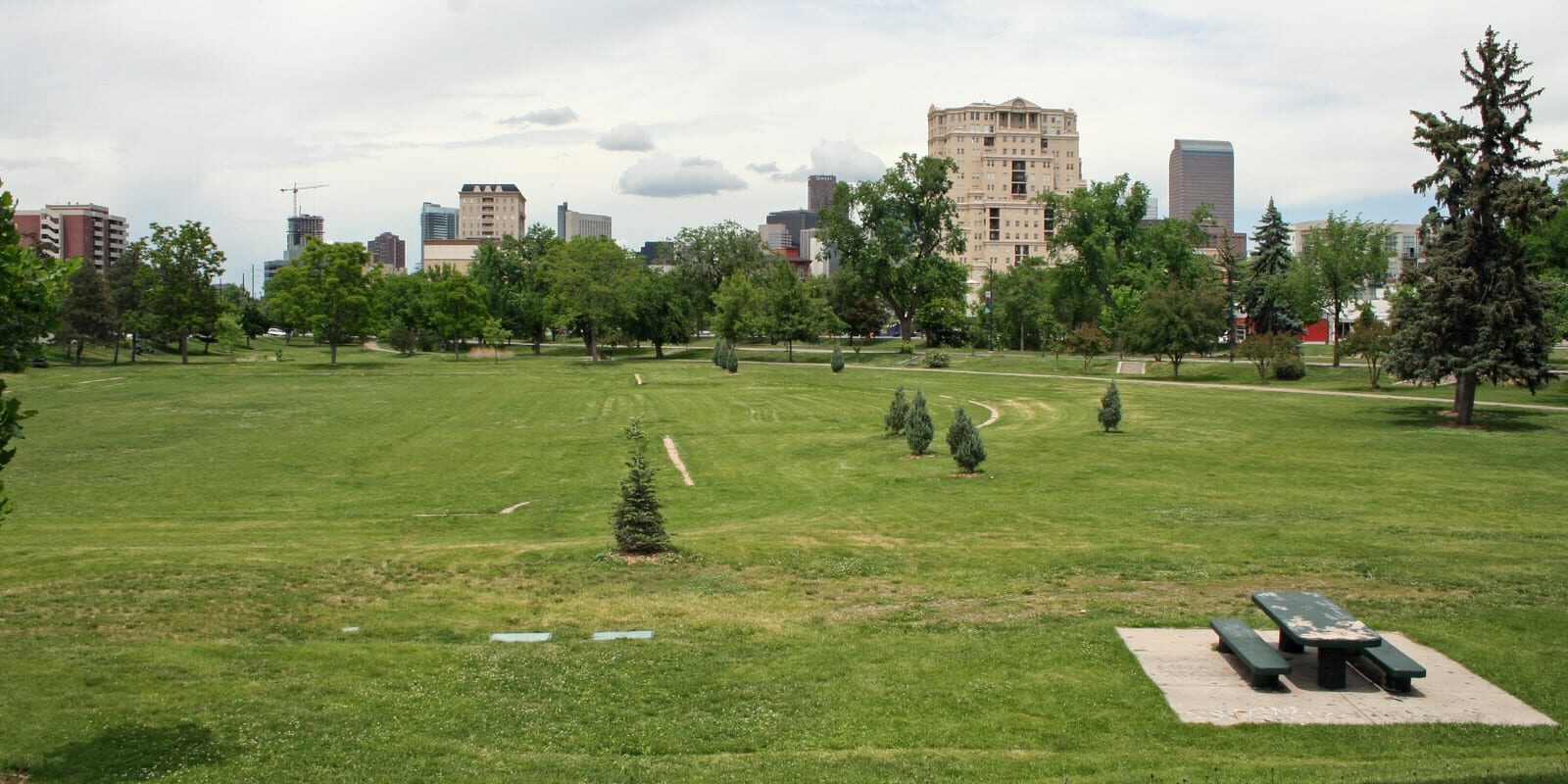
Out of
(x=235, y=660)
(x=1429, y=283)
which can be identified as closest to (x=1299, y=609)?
(x=235, y=660)

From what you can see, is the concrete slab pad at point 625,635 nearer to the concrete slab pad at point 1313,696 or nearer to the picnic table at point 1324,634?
the concrete slab pad at point 1313,696

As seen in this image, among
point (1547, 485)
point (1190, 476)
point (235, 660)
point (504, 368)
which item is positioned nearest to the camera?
point (235, 660)

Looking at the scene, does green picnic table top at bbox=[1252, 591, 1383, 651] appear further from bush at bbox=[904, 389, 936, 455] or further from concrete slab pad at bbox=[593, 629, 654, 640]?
bush at bbox=[904, 389, 936, 455]

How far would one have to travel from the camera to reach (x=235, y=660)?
10.7m

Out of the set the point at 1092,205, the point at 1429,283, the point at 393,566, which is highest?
the point at 1092,205

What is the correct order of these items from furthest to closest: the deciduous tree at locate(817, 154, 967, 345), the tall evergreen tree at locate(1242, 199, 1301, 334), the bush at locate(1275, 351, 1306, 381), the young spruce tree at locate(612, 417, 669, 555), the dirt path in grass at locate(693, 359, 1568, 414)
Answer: the deciduous tree at locate(817, 154, 967, 345)
the tall evergreen tree at locate(1242, 199, 1301, 334)
the bush at locate(1275, 351, 1306, 381)
the dirt path in grass at locate(693, 359, 1568, 414)
the young spruce tree at locate(612, 417, 669, 555)

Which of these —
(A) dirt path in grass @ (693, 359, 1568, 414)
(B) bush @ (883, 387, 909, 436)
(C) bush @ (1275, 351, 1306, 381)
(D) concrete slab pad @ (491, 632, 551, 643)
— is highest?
(C) bush @ (1275, 351, 1306, 381)

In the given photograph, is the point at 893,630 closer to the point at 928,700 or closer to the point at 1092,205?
the point at 928,700

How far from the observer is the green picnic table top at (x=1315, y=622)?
31.6 ft

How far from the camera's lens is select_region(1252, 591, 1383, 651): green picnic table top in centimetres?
963

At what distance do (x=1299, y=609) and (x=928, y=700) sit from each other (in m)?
4.12

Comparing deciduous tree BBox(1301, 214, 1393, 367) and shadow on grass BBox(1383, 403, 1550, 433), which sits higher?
deciduous tree BBox(1301, 214, 1393, 367)

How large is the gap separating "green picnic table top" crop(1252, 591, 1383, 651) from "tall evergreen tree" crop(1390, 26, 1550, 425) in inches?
1150

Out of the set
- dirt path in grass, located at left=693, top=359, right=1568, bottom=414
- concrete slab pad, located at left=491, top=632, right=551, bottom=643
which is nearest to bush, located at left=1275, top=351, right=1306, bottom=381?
dirt path in grass, located at left=693, top=359, right=1568, bottom=414
